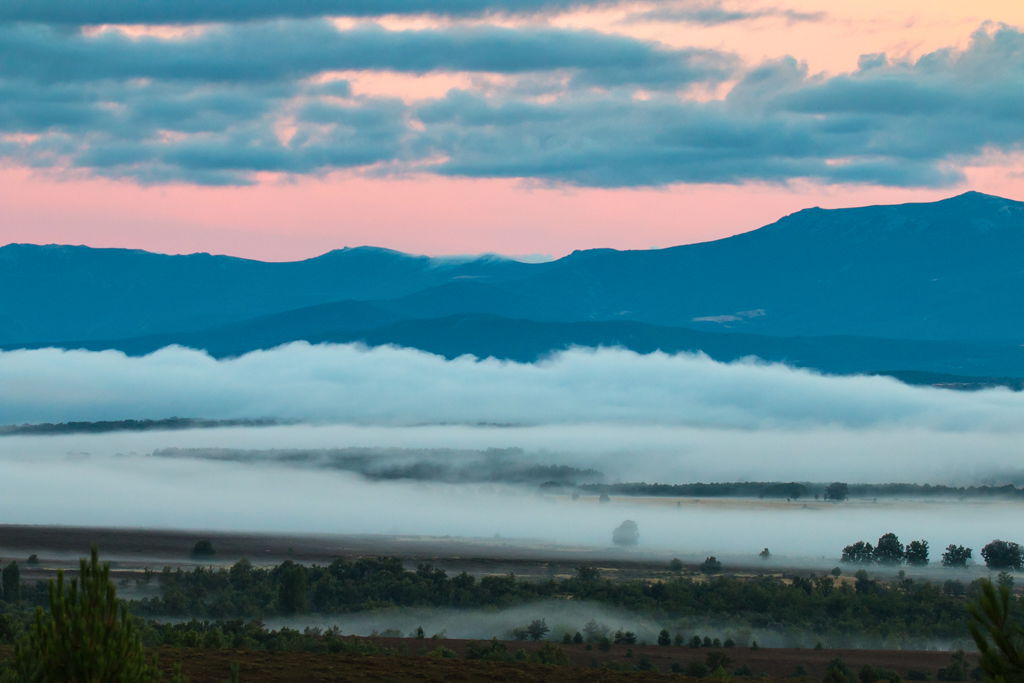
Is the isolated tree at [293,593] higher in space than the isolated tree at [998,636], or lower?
lower

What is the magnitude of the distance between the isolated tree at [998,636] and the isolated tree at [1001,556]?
165m

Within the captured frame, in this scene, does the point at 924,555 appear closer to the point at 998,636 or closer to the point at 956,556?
the point at 956,556

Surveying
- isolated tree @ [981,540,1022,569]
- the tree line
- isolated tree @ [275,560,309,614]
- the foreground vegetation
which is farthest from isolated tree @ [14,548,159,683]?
isolated tree @ [981,540,1022,569]

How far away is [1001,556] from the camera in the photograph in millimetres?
188875

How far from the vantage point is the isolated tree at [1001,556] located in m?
187

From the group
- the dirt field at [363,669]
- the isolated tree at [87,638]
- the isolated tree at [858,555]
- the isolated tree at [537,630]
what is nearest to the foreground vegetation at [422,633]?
the isolated tree at [87,638]

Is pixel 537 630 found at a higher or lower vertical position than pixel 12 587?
lower

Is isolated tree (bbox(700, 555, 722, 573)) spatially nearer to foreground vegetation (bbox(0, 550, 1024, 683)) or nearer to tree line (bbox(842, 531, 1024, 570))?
tree line (bbox(842, 531, 1024, 570))

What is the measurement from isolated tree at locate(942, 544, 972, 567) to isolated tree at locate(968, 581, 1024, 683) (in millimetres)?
159131

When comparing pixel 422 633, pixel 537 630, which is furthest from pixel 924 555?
pixel 422 633

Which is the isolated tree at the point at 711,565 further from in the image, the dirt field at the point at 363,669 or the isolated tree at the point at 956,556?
the dirt field at the point at 363,669

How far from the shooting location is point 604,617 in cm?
12262

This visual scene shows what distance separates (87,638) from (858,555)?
17032 centimetres

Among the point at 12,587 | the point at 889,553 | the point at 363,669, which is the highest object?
the point at 889,553
